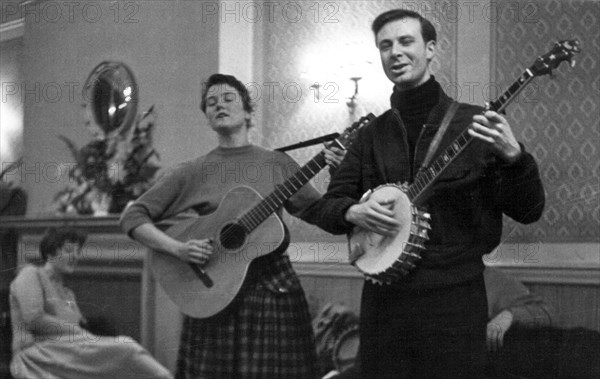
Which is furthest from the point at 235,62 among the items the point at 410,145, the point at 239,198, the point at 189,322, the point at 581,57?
the point at 581,57

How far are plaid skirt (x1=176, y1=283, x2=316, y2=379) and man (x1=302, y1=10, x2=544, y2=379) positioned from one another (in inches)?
5.1

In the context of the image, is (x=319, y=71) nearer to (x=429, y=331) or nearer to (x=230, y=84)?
(x=230, y=84)

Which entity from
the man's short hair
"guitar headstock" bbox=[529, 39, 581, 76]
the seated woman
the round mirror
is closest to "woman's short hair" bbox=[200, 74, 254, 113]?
the round mirror

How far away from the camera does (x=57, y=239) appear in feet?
4.19

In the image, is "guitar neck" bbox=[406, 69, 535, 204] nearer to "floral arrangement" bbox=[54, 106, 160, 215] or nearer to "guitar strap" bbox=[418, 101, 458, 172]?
"guitar strap" bbox=[418, 101, 458, 172]

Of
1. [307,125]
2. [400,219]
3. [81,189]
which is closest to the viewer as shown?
[400,219]

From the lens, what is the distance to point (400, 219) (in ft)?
3.31

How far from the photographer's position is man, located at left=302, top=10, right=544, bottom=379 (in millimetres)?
1008

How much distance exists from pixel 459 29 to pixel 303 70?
25 centimetres

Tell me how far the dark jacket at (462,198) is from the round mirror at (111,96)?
16.5 inches

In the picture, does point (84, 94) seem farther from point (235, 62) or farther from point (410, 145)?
point (410, 145)

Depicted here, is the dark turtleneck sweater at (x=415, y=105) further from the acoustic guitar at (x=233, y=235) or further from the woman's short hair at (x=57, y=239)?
the woman's short hair at (x=57, y=239)

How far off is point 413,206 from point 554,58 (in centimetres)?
28

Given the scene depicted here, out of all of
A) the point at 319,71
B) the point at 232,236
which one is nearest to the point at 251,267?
the point at 232,236
